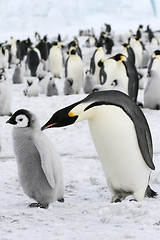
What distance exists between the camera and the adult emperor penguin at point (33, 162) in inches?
136

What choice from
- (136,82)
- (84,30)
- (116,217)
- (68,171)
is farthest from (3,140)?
(84,30)

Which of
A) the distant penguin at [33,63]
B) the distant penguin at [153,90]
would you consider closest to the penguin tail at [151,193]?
the distant penguin at [153,90]

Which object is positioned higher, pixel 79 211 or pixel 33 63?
pixel 79 211

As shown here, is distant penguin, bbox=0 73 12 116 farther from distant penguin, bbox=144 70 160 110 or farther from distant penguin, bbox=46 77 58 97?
distant penguin, bbox=46 77 58 97

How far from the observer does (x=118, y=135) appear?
340 cm

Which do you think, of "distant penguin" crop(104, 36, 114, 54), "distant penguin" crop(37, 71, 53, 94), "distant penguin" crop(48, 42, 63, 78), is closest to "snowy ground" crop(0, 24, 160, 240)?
"distant penguin" crop(37, 71, 53, 94)

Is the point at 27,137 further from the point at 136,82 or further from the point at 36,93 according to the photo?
the point at 36,93

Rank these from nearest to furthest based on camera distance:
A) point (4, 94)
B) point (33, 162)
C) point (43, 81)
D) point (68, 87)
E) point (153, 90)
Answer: point (33, 162) → point (4, 94) → point (153, 90) → point (68, 87) → point (43, 81)

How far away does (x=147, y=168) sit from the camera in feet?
11.7

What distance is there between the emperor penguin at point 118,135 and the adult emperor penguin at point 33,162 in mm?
296

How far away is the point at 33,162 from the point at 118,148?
637mm

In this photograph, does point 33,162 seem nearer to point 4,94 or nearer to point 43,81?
point 4,94

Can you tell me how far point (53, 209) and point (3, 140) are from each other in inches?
148

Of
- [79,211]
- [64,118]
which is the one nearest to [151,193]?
[79,211]
